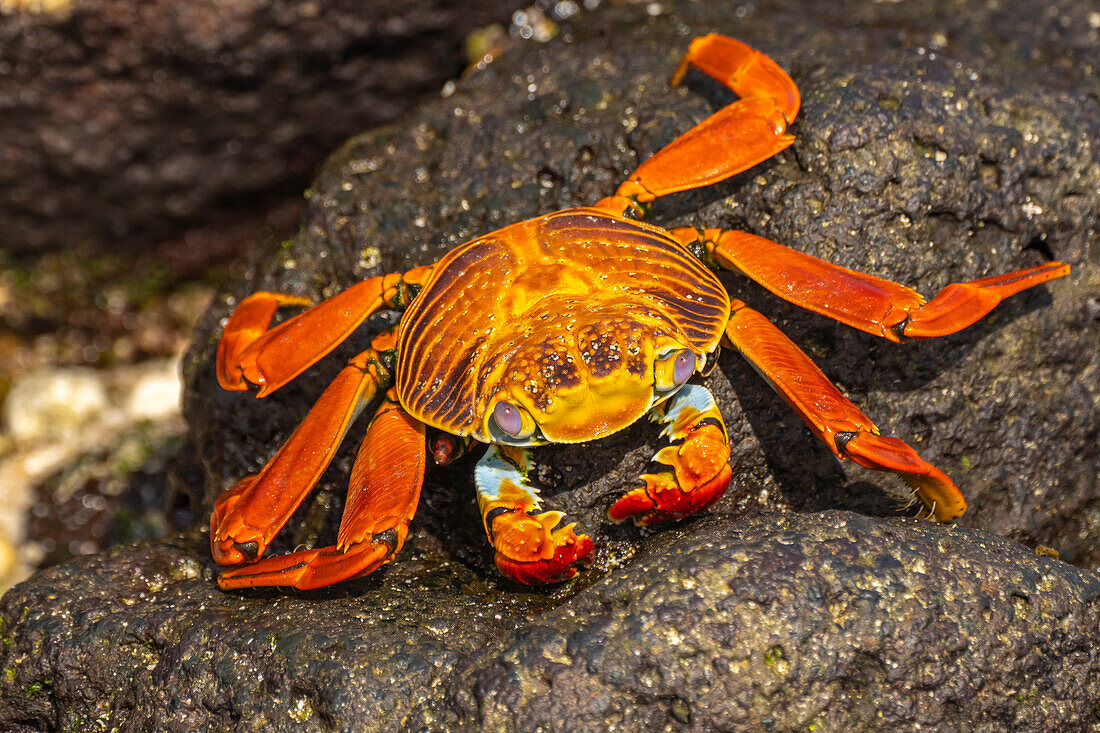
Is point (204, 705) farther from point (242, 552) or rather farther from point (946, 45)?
point (946, 45)

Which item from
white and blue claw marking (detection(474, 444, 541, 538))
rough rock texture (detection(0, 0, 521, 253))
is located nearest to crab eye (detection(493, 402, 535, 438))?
white and blue claw marking (detection(474, 444, 541, 538))

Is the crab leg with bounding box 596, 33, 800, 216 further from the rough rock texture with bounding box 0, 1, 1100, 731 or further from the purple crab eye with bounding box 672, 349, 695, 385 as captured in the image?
the purple crab eye with bounding box 672, 349, 695, 385

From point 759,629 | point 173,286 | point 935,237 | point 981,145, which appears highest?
point 981,145

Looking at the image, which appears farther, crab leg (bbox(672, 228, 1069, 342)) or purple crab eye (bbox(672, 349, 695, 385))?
crab leg (bbox(672, 228, 1069, 342))

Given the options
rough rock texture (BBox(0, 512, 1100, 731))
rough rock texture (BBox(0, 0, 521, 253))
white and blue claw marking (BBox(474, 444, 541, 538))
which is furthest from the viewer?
rough rock texture (BBox(0, 0, 521, 253))

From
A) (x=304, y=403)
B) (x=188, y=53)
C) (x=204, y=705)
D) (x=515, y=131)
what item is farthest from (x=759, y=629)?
(x=188, y=53)

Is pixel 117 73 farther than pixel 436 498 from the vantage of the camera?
Yes

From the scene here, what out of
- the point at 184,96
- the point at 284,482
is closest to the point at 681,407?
the point at 284,482
